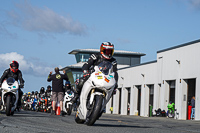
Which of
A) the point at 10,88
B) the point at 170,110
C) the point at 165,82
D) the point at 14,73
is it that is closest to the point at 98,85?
the point at 10,88

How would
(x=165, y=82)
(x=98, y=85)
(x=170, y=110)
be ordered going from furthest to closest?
1. (x=165, y=82)
2. (x=170, y=110)
3. (x=98, y=85)

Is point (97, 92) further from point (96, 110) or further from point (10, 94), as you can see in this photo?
point (10, 94)

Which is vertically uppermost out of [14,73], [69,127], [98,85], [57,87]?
[14,73]

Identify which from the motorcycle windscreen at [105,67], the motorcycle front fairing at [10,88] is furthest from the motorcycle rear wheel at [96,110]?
the motorcycle front fairing at [10,88]

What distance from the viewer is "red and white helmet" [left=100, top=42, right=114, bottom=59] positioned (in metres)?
10.4

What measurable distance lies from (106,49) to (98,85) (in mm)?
1109

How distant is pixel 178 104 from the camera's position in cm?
3484

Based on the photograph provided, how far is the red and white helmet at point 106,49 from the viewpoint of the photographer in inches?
411

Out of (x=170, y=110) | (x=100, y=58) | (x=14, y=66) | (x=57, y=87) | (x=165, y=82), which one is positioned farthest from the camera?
(x=165, y=82)

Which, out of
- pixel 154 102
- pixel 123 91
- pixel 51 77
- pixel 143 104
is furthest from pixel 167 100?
pixel 51 77

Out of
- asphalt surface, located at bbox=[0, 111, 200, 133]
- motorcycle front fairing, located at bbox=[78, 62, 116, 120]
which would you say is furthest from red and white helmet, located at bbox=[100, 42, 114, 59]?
asphalt surface, located at bbox=[0, 111, 200, 133]

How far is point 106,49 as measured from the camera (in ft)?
34.3

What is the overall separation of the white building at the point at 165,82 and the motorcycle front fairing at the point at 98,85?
22.7m

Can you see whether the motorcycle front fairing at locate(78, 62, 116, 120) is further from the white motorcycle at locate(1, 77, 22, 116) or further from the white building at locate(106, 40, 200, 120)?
the white building at locate(106, 40, 200, 120)
